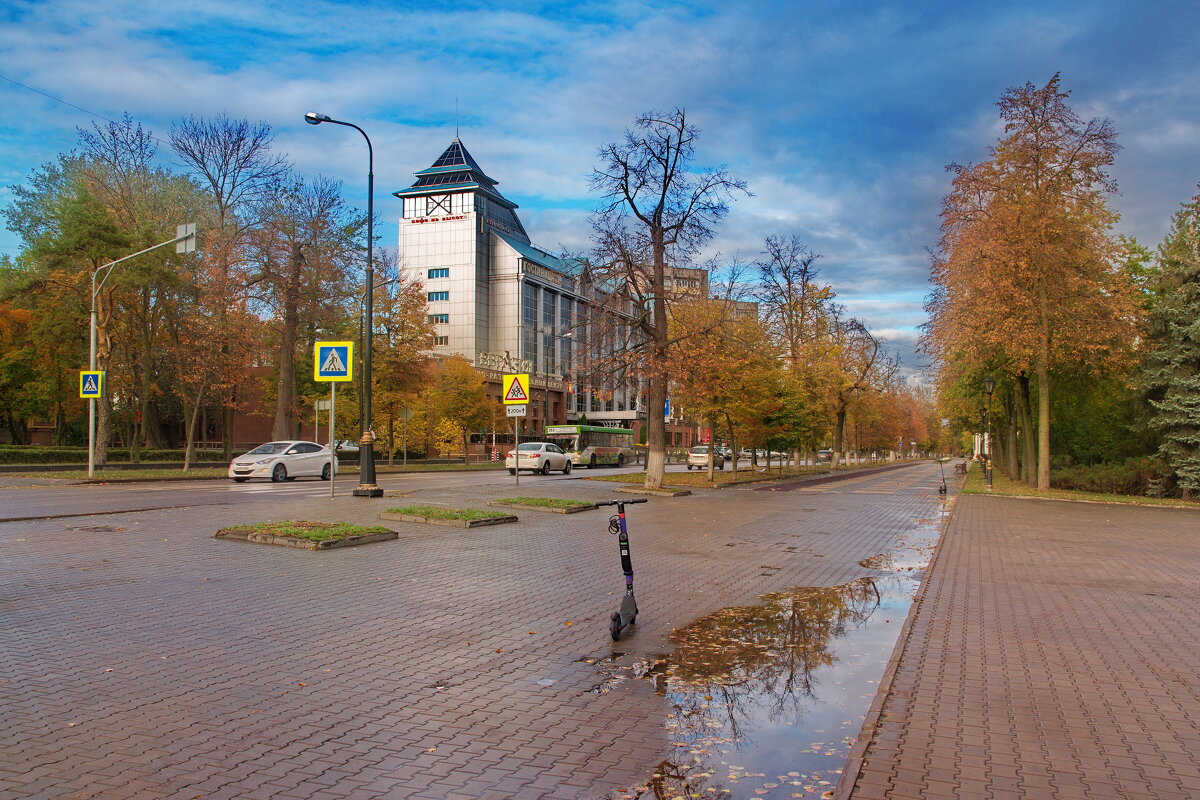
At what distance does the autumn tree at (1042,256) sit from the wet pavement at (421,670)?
764 inches

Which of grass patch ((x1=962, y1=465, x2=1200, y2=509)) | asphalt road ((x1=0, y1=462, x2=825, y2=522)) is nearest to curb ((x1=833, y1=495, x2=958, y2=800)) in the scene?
asphalt road ((x1=0, y1=462, x2=825, y2=522))

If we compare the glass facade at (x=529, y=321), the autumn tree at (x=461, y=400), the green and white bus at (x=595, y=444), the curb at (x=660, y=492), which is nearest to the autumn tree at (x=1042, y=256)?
the curb at (x=660, y=492)

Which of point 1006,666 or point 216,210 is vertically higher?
point 216,210

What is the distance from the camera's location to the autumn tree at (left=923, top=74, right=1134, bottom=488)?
2697cm

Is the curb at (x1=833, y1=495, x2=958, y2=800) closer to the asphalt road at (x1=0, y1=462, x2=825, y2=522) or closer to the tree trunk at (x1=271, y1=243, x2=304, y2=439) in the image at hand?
the asphalt road at (x1=0, y1=462, x2=825, y2=522)

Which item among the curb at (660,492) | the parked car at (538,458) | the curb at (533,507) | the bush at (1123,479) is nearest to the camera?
the curb at (533,507)

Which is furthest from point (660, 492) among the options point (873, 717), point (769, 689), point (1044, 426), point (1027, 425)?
point (873, 717)

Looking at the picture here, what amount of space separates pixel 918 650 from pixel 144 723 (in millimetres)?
5566

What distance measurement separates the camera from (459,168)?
89438mm

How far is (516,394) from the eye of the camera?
24.1 metres

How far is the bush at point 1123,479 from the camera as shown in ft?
87.4

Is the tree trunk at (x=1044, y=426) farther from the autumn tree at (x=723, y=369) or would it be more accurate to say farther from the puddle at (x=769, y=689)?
the puddle at (x=769, y=689)

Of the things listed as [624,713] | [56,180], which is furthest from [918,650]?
[56,180]

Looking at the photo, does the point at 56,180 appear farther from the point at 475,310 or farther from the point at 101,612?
the point at 475,310
